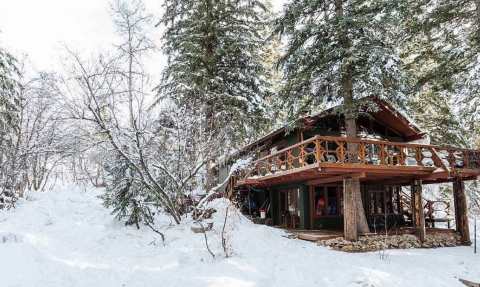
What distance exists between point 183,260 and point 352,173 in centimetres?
660

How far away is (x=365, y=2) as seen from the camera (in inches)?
523

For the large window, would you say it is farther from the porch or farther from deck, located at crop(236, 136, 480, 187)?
deck, located at crop(236, 136, 480, 187)

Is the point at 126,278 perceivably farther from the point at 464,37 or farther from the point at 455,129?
the point at 455,129

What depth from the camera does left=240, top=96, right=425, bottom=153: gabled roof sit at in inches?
586

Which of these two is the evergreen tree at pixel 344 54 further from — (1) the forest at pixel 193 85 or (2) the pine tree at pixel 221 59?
(2) the pine tree at pixel 221 59

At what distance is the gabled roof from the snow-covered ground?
4.75 m

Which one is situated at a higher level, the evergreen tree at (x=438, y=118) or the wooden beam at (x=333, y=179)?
the evergreen tree at (x=438, y=118)

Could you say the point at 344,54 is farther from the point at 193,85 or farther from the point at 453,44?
the point at 193,85

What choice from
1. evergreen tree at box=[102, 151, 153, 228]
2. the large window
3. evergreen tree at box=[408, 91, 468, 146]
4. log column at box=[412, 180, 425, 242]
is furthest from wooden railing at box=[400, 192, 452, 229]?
evergreen tree at box=[102, 151, 153, 228]

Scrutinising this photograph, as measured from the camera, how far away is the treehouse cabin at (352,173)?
42.0 feet

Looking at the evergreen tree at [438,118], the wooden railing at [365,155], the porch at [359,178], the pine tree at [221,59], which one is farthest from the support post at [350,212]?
the evergreen tree at [438,118]

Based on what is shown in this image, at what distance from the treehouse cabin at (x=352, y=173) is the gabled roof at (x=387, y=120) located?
46mm

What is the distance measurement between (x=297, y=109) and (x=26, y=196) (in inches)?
599

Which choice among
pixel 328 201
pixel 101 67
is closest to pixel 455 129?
pixel 328 201
